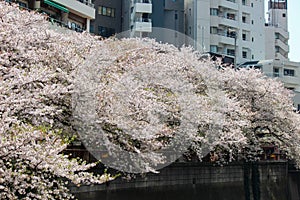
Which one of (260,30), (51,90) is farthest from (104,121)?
(260,30)

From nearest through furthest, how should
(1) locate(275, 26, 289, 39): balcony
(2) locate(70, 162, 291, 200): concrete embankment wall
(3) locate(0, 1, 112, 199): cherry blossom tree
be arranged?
Result: (3) locate(0, 1, 112, 199): cherry blossom tree
(2) locate(70, 162, 291, 200): concrete embankment wall
(1) locate(275, 26, 289, 39): balcony

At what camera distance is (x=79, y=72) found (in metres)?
11.5

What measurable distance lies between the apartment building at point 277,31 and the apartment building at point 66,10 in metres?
29.9

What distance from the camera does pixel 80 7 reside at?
83.0 ft

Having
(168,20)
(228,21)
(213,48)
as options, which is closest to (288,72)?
(228,21)

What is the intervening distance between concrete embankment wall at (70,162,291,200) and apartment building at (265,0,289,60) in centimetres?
2976

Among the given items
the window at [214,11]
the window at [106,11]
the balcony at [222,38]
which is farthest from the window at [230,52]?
the window at [106,11]

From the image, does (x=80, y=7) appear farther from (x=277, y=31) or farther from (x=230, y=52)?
(x=277, y=31)

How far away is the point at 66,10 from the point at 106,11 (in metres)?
16.9

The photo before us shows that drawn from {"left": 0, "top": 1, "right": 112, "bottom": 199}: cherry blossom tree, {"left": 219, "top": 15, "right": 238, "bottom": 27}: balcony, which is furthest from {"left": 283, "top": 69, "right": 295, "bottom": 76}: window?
{"left": 0, "top": 1, "right": 112, "bottom": 199}: cherry blossom tree

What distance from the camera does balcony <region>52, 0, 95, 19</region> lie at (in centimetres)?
2394

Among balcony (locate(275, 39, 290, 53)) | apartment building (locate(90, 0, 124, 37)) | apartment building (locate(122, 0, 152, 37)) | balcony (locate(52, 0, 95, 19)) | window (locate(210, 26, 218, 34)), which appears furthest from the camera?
balcony (locate(275, 39, 290, 53))

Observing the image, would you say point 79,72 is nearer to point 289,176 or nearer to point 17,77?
point 17,77

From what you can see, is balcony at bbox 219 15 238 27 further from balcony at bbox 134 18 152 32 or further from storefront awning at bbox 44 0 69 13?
storefront awning at bbox 44 0 69 13
